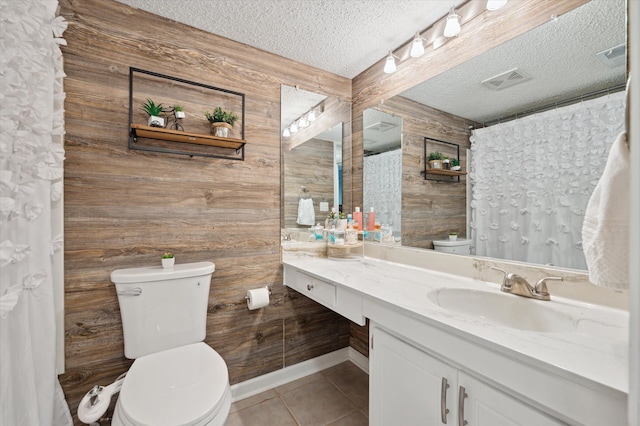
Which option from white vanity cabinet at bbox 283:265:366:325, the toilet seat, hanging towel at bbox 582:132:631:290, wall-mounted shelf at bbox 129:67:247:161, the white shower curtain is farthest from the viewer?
the white shower curtain

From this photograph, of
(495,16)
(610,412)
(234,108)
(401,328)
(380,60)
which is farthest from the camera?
(380,60)

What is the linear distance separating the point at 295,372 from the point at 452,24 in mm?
2355

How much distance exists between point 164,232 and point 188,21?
1233 millimetres

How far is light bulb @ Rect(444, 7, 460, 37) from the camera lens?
1.46 metres

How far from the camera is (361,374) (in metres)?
2.07

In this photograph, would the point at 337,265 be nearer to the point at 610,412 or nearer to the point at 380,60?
the point at 610,412

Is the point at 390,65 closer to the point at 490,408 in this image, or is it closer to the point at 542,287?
the point at 542,287

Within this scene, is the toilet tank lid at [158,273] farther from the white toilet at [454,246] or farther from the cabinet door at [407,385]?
the white toilet at [454,246]

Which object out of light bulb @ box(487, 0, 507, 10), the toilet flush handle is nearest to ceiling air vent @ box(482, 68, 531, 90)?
light bulb @ box(487, 0, 507, 10)

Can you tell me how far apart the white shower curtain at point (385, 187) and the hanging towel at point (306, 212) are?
41 centimetres

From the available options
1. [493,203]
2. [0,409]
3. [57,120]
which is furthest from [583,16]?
[0,409]

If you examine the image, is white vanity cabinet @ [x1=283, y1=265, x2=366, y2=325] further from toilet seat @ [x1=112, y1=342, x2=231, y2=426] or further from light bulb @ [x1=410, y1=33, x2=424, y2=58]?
light bulb @ [x1=410, y1=33, x2=424, y2=58]

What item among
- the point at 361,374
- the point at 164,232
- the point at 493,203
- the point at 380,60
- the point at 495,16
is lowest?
the point at 361,374

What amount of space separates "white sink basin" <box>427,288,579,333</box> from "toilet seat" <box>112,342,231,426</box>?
37.5 inches
